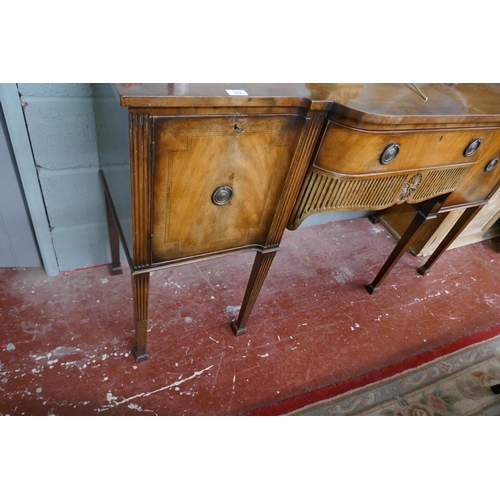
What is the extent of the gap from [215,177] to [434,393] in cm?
125

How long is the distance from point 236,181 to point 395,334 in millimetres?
1151

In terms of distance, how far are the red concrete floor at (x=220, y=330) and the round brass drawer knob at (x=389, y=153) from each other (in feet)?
2.71

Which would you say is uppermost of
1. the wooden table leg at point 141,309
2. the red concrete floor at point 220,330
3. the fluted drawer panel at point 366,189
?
the fluted drawer panel at point 366,189

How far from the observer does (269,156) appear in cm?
85

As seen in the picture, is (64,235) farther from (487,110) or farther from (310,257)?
(487,110)

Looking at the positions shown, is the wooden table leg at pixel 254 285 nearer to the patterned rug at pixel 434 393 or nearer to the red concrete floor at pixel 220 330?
the red concrete floor at pixel 220 330

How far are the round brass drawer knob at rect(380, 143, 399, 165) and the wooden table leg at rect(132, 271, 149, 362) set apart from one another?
72 cm

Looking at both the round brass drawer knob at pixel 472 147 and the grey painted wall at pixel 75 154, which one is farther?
the round brass drawer knob at pixel 472 147

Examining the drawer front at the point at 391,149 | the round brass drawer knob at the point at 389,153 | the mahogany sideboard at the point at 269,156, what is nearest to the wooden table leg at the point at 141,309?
the mahogany sideboard at the point at 269,156

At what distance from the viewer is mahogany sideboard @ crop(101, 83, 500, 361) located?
0.72 metres

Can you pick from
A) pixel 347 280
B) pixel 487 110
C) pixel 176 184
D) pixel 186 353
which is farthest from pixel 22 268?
pixel 487 110

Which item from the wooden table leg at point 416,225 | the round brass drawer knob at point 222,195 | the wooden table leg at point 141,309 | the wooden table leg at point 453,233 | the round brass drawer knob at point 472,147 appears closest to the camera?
the round brass drawer knob at point 222,195

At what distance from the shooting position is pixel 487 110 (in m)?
1.04

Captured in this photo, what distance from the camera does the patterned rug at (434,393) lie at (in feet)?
4.31
